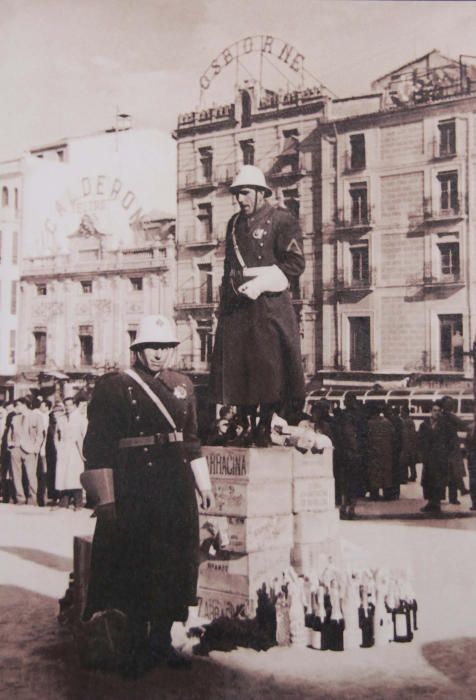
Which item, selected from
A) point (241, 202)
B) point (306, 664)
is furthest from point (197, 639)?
point (241, 202)

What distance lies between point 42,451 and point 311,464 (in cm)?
533

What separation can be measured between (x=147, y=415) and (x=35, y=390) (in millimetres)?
6166

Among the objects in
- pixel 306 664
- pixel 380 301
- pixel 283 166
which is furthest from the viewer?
pixel 283 166

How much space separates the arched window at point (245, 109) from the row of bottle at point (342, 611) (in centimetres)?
481

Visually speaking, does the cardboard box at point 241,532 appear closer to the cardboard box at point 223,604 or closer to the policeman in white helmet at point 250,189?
the cardboard box at point 223,604

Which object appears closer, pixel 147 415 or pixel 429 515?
pixel 147 415

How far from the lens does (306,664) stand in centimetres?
325

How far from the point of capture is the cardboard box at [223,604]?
12.0ft

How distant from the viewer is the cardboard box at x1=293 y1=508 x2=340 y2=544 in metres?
4.02

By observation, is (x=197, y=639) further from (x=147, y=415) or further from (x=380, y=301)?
(x=380, y=301)

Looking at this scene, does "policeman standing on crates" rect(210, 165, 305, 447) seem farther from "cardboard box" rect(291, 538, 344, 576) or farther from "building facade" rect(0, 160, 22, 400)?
"building facade" rect(0, 160, 22, 400)

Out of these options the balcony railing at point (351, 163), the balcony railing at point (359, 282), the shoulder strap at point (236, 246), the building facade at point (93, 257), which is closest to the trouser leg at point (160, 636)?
the shoulder strap at point (236, 246)

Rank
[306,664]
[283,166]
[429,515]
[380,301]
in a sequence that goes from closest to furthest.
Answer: [306,664] → [429,515] → [380,301] → [283,166]

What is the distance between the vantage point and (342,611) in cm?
345
